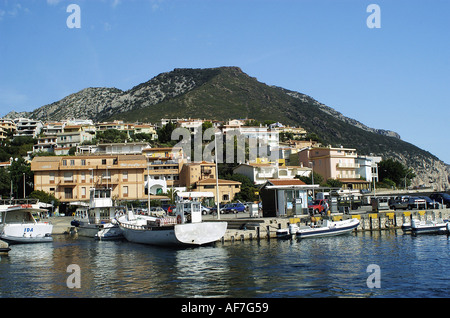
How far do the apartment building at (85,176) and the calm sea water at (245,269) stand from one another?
1613 inches

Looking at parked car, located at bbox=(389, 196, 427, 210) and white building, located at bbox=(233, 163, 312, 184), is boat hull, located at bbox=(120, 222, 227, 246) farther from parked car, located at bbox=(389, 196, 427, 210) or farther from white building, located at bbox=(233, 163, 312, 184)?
white building, located at bbox=(233, 163, 312, 184)

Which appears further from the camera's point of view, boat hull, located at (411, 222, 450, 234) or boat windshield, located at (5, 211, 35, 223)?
boat windshield, located at (5, 211, 35, 223)

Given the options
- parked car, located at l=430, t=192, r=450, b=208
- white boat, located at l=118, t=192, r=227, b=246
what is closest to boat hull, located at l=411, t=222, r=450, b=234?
parked car, located at l=430, t=192, r=450, b=208

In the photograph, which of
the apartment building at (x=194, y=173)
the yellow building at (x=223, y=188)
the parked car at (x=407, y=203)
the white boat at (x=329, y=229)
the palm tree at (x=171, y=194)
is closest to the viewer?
the white boat at (x=329, y=229)

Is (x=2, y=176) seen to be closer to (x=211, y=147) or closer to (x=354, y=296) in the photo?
(x=211, y=147)

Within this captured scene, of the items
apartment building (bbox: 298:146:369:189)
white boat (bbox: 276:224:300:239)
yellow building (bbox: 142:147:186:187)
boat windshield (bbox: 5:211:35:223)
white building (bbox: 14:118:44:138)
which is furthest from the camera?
white building (bbox: 14:118:44:138)

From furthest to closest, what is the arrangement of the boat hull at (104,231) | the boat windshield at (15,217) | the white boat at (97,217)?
the white boat at (97,217) < the boat hull at (104,231) < the boat windshield at (15,217)

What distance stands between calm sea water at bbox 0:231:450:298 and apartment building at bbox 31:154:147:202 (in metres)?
41.0

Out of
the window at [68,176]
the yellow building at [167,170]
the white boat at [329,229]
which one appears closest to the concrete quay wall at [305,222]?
the white boat at [329,229]

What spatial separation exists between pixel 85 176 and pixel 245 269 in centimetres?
5864

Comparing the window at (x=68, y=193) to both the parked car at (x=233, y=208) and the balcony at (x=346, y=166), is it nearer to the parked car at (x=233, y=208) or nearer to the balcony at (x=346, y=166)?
the parked car at (x=233, y=208)

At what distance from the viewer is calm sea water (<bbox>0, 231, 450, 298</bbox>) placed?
17234mm

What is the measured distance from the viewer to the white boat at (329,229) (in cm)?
3372

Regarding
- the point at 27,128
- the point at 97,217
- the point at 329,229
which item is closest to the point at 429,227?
the point at 329,229
